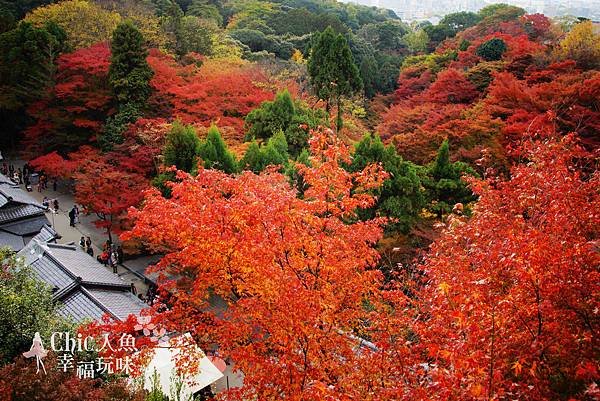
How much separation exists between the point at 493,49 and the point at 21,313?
38.2 meters

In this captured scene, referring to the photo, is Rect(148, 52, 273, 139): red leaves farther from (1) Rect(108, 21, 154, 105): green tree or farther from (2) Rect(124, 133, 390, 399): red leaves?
(2) Rect(124, 133, 390, 399): red leaves

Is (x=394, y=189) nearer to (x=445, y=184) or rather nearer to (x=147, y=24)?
(x=445, y=184)

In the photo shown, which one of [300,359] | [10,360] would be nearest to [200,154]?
[10,360]

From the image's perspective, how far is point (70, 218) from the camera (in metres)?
26.2

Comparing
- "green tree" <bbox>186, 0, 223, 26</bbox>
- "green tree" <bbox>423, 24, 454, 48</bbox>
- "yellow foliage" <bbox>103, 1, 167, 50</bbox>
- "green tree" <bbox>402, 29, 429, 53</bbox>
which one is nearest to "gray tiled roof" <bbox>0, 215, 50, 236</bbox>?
"yellow foliage" <bbox>103, 1, 167, 50</bbox>

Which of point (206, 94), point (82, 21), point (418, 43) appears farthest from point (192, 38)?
point (418, 43)

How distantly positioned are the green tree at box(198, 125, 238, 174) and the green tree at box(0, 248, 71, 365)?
10351 millimetres

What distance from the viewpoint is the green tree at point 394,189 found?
19.5 m

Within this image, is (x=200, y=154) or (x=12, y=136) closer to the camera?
(x=200, y=154)

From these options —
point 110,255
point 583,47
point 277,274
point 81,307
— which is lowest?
point 110,255

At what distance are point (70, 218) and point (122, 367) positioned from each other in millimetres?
18740

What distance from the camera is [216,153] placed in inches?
829

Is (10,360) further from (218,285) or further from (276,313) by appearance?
(276,313)

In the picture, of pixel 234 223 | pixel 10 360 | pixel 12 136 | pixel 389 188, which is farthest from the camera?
pixel 12 136
